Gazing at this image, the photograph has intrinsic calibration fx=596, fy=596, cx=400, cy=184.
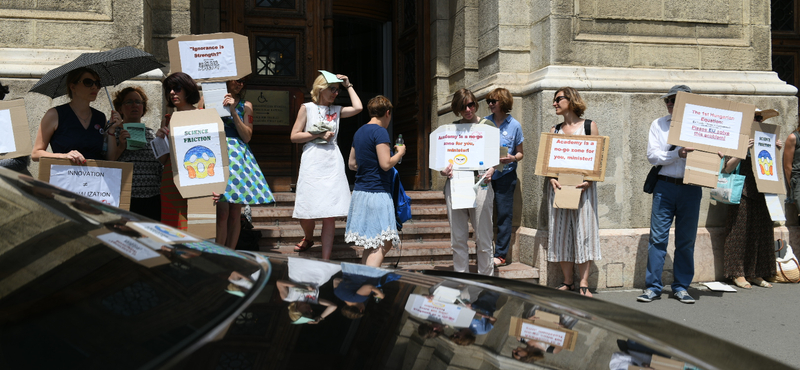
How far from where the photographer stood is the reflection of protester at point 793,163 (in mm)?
6707

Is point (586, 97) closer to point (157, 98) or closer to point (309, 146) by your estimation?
point (309, 146)

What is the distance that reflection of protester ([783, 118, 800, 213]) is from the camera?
6707 mm

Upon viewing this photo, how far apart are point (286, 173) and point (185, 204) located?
166 inches

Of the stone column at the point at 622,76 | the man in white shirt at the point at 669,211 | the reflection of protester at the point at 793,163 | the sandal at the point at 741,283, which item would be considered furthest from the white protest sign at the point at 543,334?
the reflection of protester at the point at 793,163

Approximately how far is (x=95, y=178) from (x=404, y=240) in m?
3.67

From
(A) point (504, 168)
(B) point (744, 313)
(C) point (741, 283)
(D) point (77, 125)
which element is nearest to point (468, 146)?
(A) point (504, 168)

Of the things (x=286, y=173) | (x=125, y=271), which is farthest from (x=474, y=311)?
(x=286, y=173)

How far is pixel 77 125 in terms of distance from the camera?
433cm

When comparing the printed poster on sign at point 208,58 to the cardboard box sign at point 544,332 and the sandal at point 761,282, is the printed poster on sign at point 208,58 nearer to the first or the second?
the cardboard box sign at point 544,332

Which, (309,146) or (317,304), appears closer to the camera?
(317,304)

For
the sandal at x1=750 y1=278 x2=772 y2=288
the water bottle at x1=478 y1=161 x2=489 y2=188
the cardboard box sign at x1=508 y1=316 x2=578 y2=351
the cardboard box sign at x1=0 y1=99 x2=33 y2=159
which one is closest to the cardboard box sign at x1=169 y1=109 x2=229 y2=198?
the cardboard box sign at x1=0 y1=99 x2=33 y2=159

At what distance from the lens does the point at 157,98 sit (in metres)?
6.14

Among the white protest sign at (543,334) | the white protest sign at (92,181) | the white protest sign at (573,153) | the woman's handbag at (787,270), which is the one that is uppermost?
the white protest sign at (573,153)

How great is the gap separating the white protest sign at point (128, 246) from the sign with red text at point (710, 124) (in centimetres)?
508
